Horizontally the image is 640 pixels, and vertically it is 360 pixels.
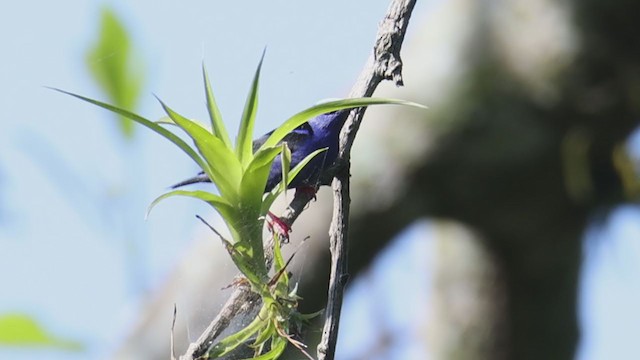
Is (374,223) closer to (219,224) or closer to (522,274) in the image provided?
(219,224)

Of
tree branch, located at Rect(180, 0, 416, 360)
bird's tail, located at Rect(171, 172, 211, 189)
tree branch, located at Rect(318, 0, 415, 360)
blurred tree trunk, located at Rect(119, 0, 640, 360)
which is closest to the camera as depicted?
tree branch, located at Rect(180, 0, 416, 360)

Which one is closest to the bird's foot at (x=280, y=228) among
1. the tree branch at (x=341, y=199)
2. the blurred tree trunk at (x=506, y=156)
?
the tree branch at (x=341, y=199)

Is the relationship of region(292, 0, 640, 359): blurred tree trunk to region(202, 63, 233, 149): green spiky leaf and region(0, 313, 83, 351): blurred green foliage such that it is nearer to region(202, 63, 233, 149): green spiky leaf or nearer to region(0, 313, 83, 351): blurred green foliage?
region(202, 63, 233, 149): green spiky leaf

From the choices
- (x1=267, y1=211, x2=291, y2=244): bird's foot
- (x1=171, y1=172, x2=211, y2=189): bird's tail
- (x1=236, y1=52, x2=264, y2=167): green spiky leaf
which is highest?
(x1=236, y1=52, x2=264, y2=167): green spiky leaf

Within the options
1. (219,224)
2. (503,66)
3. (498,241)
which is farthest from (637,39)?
(219,224)

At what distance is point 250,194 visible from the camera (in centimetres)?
130

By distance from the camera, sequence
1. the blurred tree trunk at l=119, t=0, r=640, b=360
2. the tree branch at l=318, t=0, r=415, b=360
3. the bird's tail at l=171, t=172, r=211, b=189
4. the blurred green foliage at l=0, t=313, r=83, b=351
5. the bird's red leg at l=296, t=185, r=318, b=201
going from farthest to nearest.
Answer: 1. the blurred tree trunk at l=119, t=0, r=640, b=360
2. the bird's tail at l=171, t=172, r=211, b=189
3. the bird's red leg at l=296, t=185, r=318, b=201
4. the tree branch at l=318, t=0, r=415, b=360
5. the blurred green foliage at l=0, t=313, r=83, b=351

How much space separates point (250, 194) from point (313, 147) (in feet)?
2.21

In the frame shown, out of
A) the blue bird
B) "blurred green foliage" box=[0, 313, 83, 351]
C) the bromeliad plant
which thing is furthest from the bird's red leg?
"blurred green foliage" box=[0, 313, 83, 351]

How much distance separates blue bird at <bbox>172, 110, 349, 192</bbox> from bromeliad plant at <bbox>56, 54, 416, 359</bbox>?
24 cm

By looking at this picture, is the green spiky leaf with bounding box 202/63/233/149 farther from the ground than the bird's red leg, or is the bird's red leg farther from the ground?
the green spiky leaf with bounding box 202/63/233/149

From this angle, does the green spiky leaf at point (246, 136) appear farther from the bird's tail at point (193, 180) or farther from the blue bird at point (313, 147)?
the bird's tail at point (193, 180)

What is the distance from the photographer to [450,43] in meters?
4.02

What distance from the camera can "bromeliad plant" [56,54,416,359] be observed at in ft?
4.08
